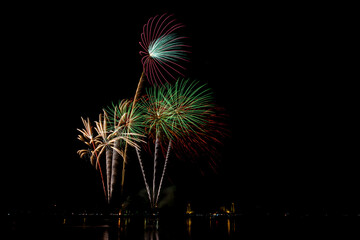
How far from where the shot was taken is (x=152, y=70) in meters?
20.8

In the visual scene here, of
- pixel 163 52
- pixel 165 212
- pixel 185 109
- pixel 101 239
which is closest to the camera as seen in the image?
pixel 101 239

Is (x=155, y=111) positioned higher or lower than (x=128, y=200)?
higher

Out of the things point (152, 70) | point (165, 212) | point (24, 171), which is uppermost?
point (152, 70)

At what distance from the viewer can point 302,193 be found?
231 ft

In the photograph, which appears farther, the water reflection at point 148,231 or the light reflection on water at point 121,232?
the water reflection at point 148,231

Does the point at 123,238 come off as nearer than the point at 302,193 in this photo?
Yes

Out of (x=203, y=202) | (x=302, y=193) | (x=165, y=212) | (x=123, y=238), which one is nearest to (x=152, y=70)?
(x=123, y=238)

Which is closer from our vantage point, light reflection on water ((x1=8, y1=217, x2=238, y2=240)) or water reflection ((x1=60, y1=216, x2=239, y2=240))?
light reflection on water ((x1=8, y1=217, x2=238, y2=240))

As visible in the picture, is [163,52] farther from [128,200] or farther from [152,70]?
[128,200]

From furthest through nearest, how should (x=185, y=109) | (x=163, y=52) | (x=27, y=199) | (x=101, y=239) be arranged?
1. (x=27, y=199)
2. (x=185, y=109)
3. (x=163, y=52)
4. (x=101, y=239)

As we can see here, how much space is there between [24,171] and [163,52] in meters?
33.9

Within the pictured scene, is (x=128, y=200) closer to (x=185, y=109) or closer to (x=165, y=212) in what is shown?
(x=165, y=212)

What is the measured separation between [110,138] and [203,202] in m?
46.5

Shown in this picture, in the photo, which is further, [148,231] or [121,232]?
[148,231]
